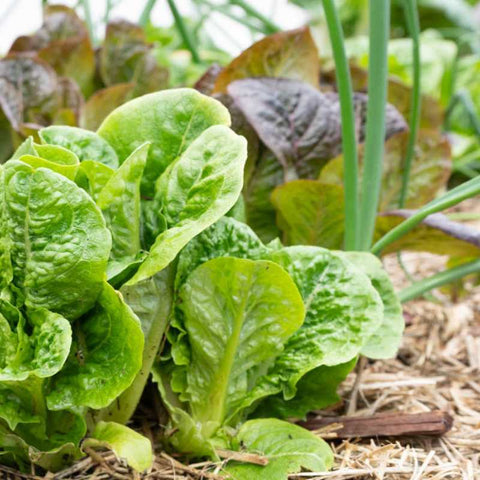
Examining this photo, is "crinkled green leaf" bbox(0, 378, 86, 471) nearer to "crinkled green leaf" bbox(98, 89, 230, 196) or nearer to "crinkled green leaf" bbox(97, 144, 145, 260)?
"crinkled green leaf" bbox(97, 144, 145, 260)

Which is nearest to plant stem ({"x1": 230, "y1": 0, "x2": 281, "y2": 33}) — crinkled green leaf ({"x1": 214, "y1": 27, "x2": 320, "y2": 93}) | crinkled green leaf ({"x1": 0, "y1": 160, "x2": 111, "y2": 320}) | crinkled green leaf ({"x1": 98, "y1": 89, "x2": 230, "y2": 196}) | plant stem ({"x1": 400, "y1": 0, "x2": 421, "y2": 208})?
crinkled green leaf ({"x1": 214, "y1": 27, "x2": 320, "y2": 93})

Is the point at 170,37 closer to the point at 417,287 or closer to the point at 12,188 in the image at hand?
the point at 417,287

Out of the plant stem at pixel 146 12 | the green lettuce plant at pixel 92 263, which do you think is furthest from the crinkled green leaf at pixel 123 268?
the plant stem at pixel 146 12

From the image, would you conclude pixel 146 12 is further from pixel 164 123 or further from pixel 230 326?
pixel 230 326

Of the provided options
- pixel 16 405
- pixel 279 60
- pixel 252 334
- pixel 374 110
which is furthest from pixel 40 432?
pixel 279 60

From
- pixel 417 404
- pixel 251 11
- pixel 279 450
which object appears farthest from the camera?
pixel 251 11

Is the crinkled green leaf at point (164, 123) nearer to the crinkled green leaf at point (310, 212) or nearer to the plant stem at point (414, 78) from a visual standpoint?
the crinkled green leaf at point (310, 212)
